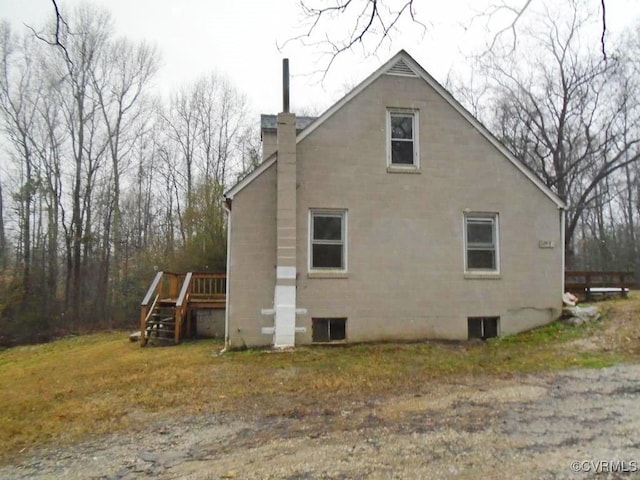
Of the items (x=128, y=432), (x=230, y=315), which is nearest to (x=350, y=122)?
(x=230, y=315)

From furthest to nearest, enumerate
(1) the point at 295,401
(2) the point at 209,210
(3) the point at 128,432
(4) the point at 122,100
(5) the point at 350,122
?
1. (4) the point at 122,100
2. (2) the point at 209,210
3. (5) the point at 350,122
4. (1) the point at 295,401
5. (3) the point at 128,432

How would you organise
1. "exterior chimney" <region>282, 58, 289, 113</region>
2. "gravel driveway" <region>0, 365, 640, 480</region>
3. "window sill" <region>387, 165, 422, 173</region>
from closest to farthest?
"gravel driveway" <region>0, 365, 640, 480</region> → "exterior chimney" <region>282, 58, 289, 113</region> → "window sill" <region>387, 165, 422, 173</region>

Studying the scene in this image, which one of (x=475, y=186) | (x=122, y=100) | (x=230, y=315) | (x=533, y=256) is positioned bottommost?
(x=230, y=315)

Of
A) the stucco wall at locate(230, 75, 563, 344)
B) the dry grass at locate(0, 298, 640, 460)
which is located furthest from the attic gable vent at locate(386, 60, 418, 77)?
the dry grass at locate(0, 298, 640, 460)

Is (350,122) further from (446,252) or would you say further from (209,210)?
(209,210)

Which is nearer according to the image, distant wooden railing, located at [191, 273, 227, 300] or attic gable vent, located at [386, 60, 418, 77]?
attic gable vent, located at [386, 60, 418, 77]

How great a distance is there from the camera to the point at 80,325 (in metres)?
23.5

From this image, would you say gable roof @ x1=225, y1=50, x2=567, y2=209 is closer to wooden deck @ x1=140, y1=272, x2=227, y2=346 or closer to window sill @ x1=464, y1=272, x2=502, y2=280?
window sill @ x1=464, y1=272, x2=502, y2=280

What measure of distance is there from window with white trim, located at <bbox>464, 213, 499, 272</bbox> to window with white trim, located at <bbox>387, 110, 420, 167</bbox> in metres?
2.04

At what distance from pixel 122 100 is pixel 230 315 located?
21713mm

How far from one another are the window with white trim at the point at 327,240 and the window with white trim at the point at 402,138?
1.94m

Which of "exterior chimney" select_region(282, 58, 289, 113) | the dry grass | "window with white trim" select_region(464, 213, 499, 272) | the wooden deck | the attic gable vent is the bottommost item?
the dry grass

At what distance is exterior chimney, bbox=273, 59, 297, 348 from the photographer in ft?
33.7

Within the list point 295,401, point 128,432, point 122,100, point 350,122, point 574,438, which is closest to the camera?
point 574,438
